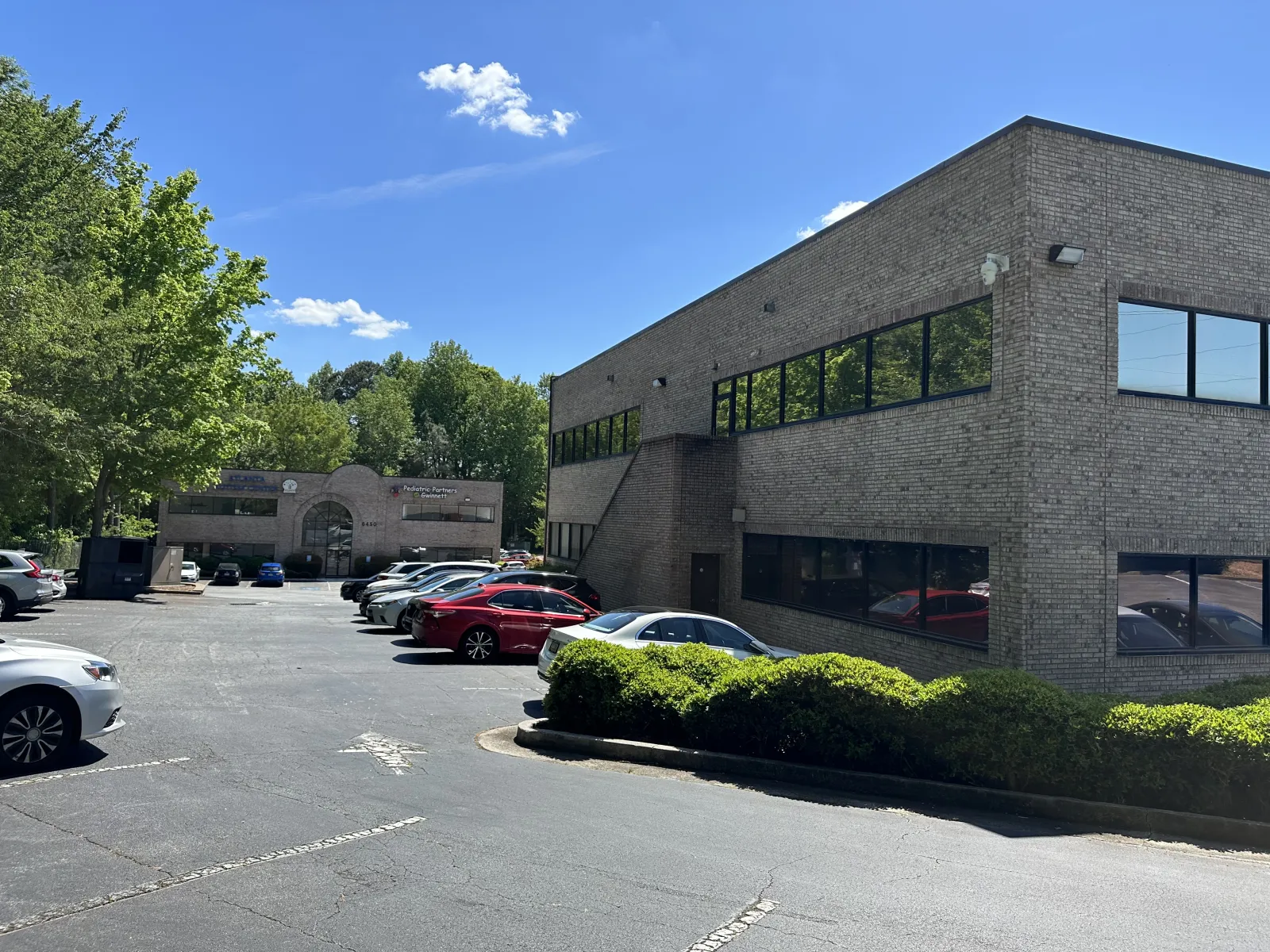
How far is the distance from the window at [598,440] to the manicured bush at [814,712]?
17418 millimetres

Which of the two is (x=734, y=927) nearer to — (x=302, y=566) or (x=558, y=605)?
(x=558, y=605)

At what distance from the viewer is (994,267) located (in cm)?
1305

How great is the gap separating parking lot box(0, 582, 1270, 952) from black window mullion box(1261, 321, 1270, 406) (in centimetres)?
917

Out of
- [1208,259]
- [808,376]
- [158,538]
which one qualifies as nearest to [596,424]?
[808,376]

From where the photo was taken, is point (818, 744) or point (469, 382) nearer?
point (818, 744)

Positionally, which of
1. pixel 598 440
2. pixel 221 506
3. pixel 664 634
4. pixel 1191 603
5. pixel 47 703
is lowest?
pixel 47 703

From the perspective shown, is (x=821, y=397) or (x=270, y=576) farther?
(x=270, y=576)

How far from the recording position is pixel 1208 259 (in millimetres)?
13625

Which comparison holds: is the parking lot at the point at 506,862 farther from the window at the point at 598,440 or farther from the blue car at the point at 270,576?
the blue car at the point at 270,576

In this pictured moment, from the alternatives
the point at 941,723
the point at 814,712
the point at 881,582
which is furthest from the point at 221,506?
the point at 941,723

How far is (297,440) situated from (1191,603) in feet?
218


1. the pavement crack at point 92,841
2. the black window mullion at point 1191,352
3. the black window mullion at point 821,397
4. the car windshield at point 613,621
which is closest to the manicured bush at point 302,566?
the black window mullion at point 821,397

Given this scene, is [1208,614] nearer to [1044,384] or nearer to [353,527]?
[1044,384]

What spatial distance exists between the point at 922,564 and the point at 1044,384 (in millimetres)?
3360
